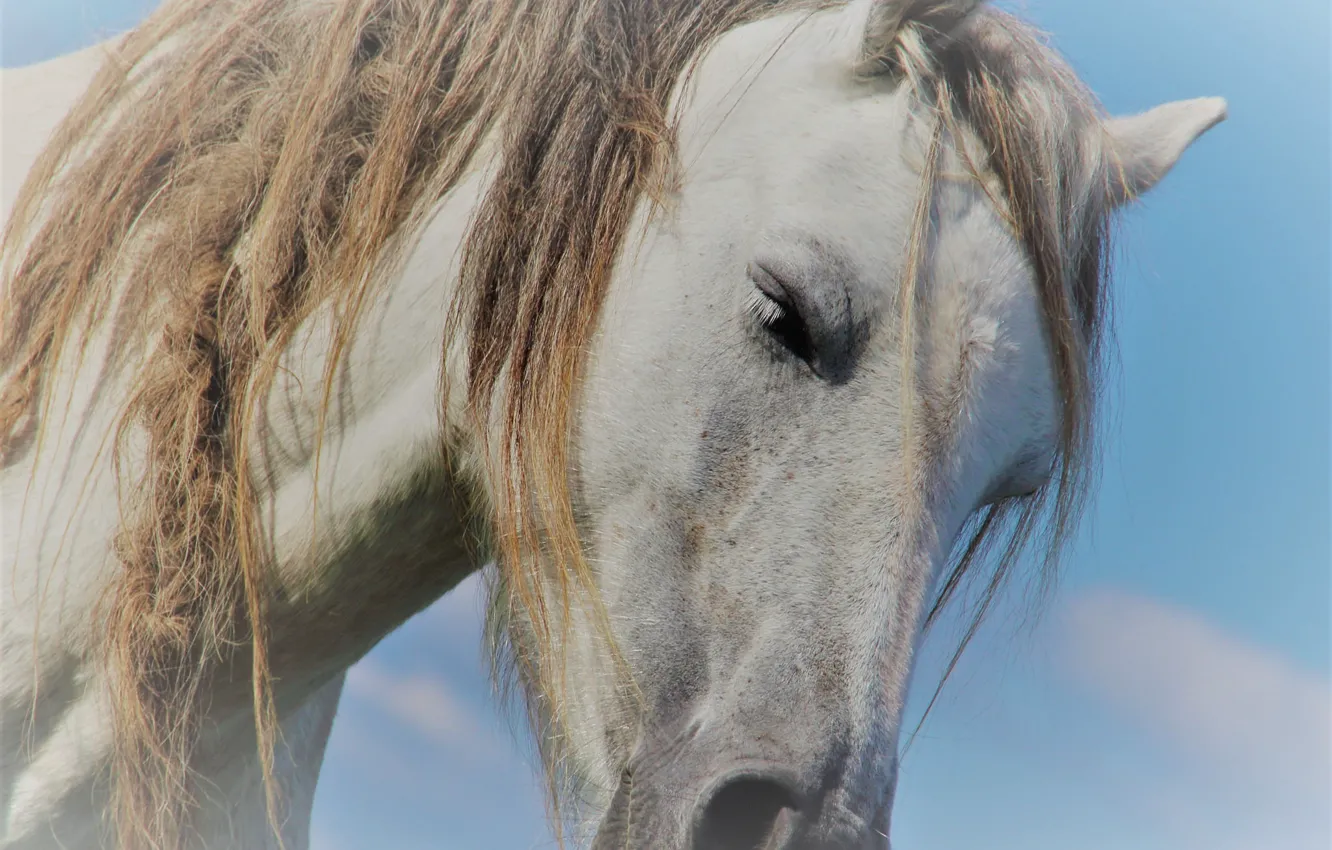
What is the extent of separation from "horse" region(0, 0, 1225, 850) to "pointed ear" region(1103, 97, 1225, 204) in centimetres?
12

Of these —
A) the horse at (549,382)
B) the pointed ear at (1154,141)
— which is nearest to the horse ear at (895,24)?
the horse at (549,382)

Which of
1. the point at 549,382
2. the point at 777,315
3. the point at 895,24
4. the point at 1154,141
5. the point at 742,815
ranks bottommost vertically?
the point at 742,815

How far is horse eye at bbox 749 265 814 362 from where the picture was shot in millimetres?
1179

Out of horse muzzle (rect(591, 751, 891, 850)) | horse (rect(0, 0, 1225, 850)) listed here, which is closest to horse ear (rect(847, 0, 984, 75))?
horse (rect(0, 0, 1225, 850))

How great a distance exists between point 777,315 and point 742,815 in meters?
0.58

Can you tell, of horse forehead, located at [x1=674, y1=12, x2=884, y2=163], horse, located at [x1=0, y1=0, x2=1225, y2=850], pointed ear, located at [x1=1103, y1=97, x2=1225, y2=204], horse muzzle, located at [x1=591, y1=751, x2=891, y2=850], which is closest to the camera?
horse muzzle, located at [x1=591, y1=751, x2=891, y2=850]

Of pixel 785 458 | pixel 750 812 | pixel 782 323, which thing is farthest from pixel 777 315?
pixel 750 812

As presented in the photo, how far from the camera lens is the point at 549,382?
124cm

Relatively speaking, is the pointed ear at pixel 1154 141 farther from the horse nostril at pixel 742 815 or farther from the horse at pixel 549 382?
the horse nostril at pixel 742 815

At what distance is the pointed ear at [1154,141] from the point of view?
1.50 meters

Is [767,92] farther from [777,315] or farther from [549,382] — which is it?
[549,382]

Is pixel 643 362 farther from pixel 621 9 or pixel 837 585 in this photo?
pixel 621 9

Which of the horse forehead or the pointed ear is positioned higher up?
the pointed ear

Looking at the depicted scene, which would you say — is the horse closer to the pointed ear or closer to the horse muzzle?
the horse muzzle
